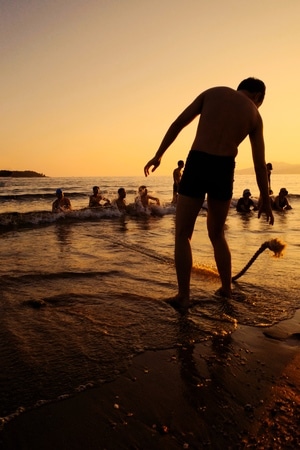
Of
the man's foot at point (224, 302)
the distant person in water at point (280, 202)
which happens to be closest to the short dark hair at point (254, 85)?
the man's foot at point (224, 302)

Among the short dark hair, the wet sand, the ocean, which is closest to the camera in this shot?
the wet sand

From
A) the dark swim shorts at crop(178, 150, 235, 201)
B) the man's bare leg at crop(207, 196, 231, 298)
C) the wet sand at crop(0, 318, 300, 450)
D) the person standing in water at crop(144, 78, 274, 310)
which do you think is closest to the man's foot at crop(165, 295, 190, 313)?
the person standing in water at crop(144, 78, 274, 310)

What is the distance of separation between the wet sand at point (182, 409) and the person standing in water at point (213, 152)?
981 millimetres

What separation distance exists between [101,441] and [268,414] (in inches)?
29.3

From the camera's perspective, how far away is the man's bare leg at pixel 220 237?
3385mm

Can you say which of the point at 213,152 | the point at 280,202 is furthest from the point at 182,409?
the point at 280,202

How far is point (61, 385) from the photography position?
184cm

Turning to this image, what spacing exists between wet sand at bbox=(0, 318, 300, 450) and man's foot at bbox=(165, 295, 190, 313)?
0.79 m

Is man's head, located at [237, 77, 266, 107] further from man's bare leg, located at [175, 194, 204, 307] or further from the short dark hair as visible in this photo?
man's bare leg, located at [175, 194, 204, 307]

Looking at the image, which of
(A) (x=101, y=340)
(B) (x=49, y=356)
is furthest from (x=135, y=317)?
(B) (x=49, y=356)

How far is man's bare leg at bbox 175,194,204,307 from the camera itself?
317cm

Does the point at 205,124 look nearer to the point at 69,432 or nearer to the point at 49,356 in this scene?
the point at 49,356

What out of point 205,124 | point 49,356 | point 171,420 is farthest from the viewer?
point 205,124

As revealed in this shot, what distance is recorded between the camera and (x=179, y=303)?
123 inches
